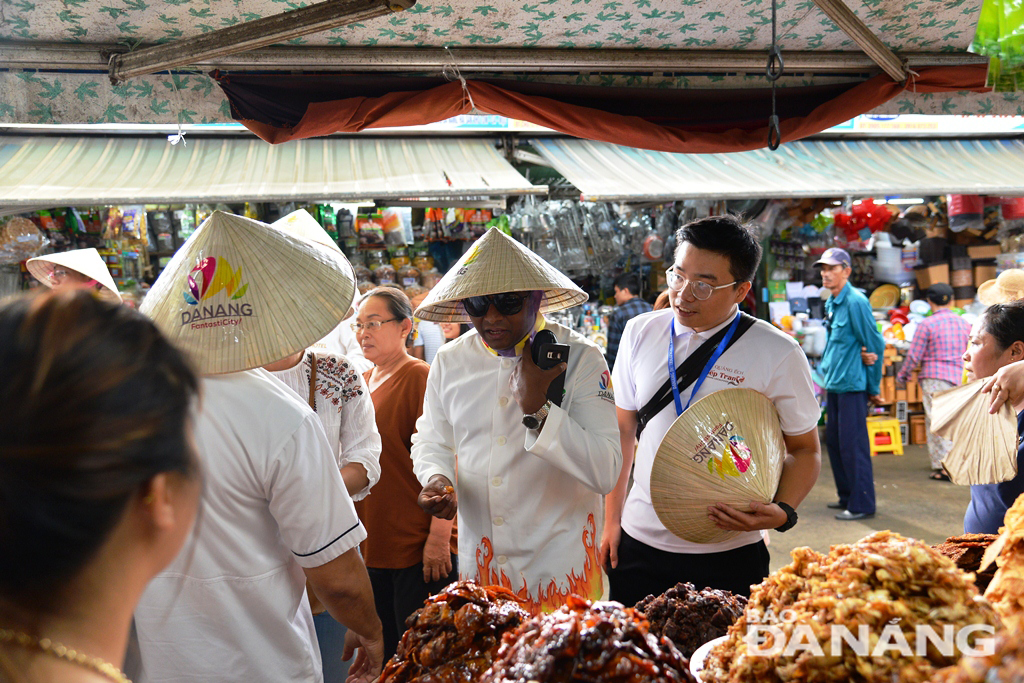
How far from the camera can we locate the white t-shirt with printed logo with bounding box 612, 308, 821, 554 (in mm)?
2088

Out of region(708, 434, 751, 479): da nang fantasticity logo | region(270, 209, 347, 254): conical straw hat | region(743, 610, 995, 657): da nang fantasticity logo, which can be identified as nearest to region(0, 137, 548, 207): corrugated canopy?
region(270, 209, 347, 254): conical straw hat

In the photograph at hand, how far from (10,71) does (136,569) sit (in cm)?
241

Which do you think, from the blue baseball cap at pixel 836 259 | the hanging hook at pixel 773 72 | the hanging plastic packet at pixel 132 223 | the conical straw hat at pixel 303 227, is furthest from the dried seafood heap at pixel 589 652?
the hanging plastic packet at pixel 132 223

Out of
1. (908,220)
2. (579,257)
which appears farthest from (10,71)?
(908,220)

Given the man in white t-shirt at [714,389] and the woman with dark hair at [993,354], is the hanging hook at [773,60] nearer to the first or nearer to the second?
the man in white t-shirt at [714,389]

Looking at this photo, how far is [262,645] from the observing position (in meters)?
1.40

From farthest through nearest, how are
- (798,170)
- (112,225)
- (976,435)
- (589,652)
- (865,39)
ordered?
(798,170) < (112,225) < (865,39) < (976,435) < (589,652)

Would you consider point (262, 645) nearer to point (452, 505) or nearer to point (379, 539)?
point (452, 505)

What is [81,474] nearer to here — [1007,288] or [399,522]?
[399,522]

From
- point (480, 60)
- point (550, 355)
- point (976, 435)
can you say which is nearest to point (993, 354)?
point (976, 435)

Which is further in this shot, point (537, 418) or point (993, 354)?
point (993, 354)

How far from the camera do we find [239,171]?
184 inches

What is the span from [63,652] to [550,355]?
1.33m

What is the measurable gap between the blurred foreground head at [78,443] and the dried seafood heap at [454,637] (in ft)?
1.46
